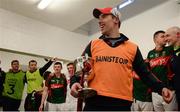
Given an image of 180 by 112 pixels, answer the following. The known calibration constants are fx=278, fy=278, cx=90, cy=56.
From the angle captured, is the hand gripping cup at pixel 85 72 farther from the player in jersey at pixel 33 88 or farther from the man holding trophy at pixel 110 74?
the player in jersey at pixel 33 88

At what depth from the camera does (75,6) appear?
5746mm

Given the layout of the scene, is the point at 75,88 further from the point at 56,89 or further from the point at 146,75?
the point at 56,89

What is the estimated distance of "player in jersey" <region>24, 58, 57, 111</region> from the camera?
208 inches

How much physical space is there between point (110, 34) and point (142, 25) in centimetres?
397

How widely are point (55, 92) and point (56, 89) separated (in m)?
0.06

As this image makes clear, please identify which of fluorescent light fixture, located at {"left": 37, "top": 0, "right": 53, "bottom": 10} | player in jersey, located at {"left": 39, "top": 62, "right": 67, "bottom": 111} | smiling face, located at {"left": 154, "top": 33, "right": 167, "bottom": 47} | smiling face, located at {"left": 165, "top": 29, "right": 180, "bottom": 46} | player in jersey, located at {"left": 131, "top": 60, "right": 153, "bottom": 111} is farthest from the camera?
fluorescent light fixture, located at {"left": 37, "top": 0, "right": 53, "bottom": 10}

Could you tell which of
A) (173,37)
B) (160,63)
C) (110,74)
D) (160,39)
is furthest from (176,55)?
(110,74)

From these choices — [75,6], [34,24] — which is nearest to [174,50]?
[75,6]

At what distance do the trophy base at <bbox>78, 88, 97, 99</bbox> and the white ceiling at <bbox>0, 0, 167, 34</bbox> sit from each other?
4.12 m

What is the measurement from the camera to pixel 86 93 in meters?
1.59

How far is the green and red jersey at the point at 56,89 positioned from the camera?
4.85 meters

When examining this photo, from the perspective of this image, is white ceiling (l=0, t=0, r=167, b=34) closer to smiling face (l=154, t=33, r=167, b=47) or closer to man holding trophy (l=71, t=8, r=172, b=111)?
smiling face (l=154, t=33, r=167, b=47)

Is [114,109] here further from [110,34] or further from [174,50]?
[174,50]

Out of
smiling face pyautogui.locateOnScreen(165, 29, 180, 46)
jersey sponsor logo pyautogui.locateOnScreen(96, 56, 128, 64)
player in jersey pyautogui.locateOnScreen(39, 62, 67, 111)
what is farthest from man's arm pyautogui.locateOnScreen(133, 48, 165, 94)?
player in jersey pyautogui.locateOnScreen(39, 62, 67, 111)
